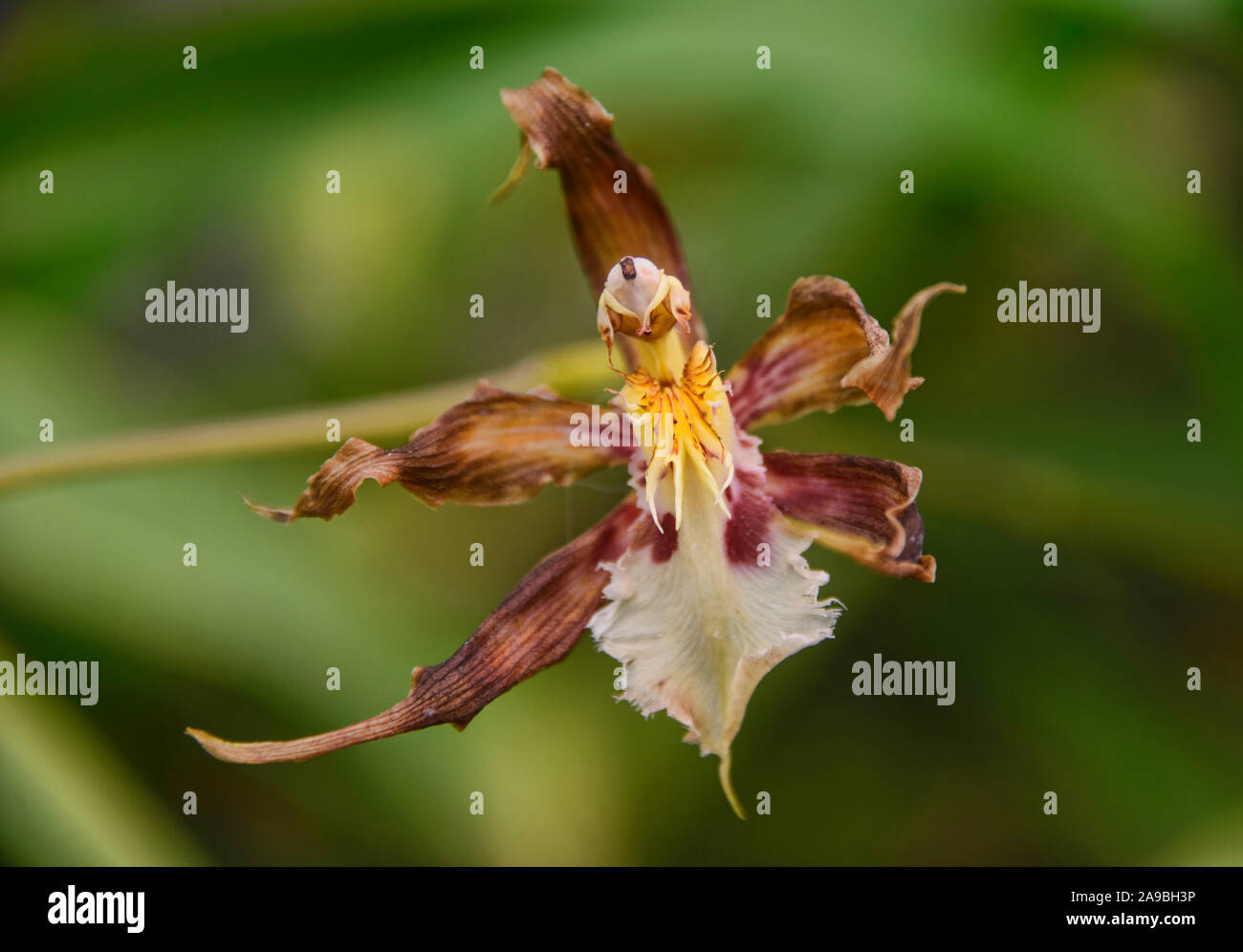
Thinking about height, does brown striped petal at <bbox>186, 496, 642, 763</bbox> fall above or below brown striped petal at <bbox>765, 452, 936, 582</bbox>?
below

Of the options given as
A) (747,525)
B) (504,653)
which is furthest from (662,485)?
(504,653)

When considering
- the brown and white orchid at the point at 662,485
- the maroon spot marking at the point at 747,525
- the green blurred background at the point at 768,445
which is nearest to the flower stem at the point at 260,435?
the brown and white orchid at the point at 662,485

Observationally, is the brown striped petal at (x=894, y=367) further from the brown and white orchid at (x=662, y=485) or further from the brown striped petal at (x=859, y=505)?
the brown striped petal at (x=859, y=505)

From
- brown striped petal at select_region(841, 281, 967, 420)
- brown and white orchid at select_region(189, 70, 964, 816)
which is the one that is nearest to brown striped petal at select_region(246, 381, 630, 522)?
brown and white orchid at select_region(189, 70, 964, 816)

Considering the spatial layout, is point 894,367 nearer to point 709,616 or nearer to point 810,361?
point 810,361

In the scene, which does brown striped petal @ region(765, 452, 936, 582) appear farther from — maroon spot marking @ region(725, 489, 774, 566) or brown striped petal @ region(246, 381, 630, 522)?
brown striped petal @ region(246, 381, 630, 522)
